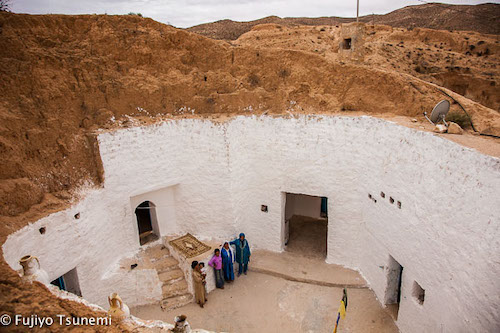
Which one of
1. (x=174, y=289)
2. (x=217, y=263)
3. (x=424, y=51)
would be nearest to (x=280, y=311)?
(x=217, y=263)

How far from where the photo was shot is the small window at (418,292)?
6.60 m

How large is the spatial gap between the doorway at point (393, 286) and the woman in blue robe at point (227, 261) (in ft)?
12.6

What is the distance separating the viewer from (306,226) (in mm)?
11578

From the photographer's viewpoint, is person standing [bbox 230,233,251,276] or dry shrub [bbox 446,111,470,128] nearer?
dry shrub [bbox 446,111,470,128]

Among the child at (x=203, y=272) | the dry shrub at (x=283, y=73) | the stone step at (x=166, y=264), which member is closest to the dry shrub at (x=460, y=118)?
the dry shrub at (x=283, y=73)

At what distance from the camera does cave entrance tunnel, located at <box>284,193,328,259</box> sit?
10.1 metres

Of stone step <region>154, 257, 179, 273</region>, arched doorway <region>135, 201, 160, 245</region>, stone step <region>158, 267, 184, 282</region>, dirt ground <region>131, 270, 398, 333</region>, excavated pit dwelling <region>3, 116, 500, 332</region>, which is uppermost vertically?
excavated pit dwelling <region>3, 116, 500, 332</region>

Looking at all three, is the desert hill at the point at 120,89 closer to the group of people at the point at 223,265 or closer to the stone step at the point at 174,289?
the stone step at the point at 174,289

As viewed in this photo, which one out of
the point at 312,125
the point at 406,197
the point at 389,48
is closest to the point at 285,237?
the point at 312,125

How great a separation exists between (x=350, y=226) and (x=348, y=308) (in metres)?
2.07

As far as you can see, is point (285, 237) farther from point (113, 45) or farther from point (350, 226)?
point (113, 45)

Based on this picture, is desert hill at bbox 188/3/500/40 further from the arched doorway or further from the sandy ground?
the sandy ground

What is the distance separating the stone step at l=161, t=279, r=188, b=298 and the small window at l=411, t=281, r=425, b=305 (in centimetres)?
524

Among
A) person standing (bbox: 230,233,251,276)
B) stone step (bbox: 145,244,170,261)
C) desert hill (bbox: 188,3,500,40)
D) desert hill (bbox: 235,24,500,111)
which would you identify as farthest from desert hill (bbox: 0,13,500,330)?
desert hill (bbox: 188,3,500,40)
